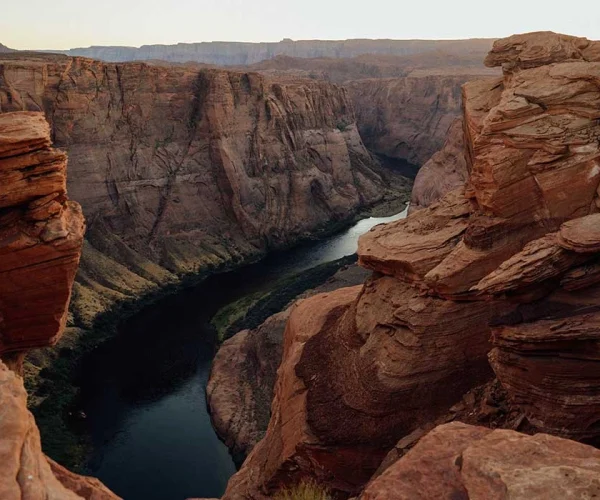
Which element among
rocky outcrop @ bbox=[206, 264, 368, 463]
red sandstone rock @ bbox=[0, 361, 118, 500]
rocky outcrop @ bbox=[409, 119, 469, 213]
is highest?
red sandstone rock @ bbox=[0, 361, 118, 500]

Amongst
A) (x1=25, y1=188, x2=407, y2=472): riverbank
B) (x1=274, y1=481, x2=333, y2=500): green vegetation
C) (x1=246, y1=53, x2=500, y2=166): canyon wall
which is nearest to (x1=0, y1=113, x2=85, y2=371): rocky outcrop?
(x1=274, y1=481, x2=333, y2=500): green vegetation

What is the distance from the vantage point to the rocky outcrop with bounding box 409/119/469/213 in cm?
6219

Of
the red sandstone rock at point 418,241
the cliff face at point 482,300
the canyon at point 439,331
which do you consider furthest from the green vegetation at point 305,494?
the red sandstone rock at point 418,241

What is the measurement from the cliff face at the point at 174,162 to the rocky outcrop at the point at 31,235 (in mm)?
42629

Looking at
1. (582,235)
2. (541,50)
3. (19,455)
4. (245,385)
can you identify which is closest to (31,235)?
(19,455)

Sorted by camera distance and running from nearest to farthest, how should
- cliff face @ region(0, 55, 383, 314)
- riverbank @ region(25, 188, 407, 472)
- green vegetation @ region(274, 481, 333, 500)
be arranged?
1. green vegetation @ region(274, 481, 333, 500)
2. riverbank @ region(25, 188, 407, 472)
3. cliff face @ region(0, 55, 383, 314)

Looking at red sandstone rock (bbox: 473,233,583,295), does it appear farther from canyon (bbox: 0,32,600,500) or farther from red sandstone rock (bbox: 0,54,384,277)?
red sandstone rock (bbox: 0,54,384,277)

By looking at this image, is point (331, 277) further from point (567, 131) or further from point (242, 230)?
point (567, 131)

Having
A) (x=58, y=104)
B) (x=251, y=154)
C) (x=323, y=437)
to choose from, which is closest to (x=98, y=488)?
(x=323, y=437)

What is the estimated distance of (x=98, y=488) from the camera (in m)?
14.9

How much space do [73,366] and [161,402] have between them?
10.5 meters

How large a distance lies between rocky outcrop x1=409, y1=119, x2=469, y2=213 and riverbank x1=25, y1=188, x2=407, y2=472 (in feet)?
52.9

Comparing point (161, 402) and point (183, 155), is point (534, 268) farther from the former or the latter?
point (183, 155)

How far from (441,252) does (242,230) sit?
61.7 metres
